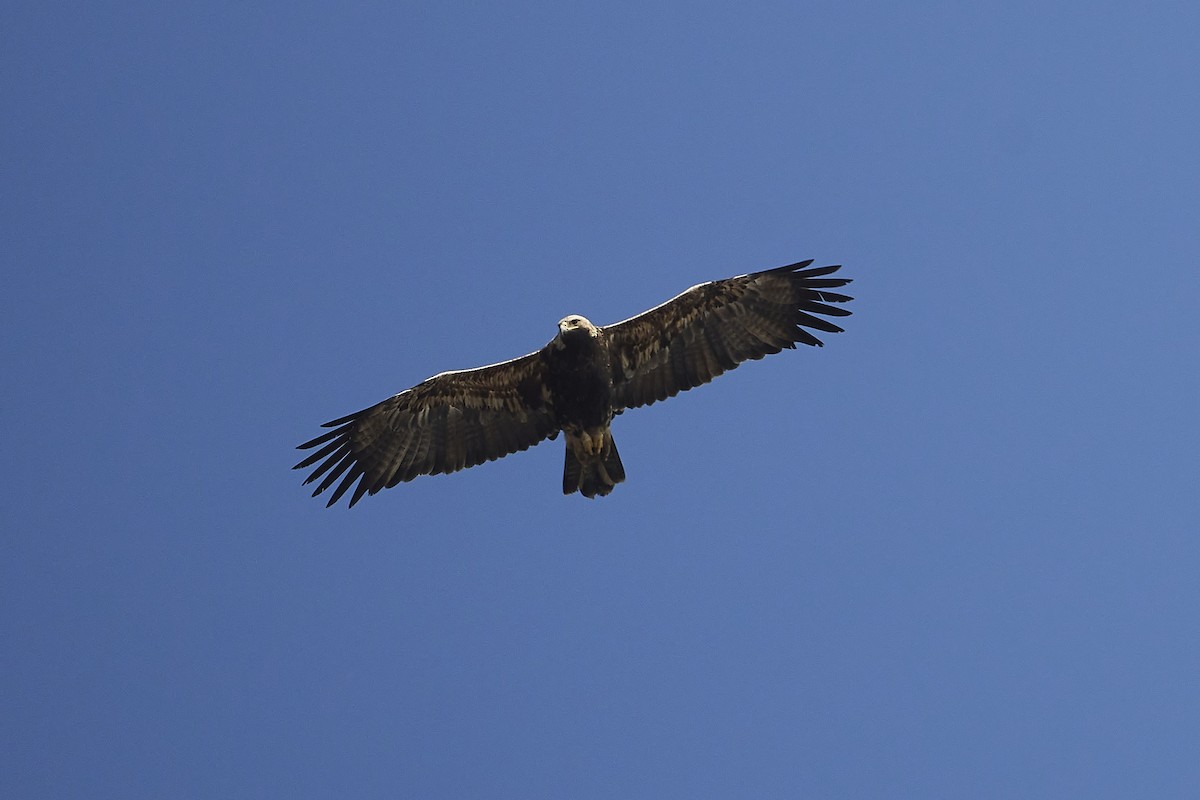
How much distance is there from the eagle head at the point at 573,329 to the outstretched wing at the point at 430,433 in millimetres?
1127

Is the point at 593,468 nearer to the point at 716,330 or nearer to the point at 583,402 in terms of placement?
the point at 583,402

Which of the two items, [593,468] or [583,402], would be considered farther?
[593,468]

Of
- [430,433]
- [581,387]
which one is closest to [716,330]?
[581,387]

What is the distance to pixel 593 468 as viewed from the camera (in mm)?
21906

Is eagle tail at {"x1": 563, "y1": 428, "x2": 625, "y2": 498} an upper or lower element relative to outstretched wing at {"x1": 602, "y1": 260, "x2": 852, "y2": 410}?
lower

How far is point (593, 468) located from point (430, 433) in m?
2.11

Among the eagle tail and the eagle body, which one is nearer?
the eagle body

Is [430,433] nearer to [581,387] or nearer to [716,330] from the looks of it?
[581,387]

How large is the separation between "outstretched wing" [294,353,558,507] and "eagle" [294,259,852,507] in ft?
0.04

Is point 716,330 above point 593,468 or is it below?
above

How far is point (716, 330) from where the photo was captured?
22.1m

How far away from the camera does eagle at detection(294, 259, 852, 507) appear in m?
21.7

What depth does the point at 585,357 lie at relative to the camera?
21406 millimetres

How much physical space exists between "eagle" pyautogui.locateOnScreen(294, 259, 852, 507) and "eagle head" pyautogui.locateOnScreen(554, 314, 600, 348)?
0.07 ft
